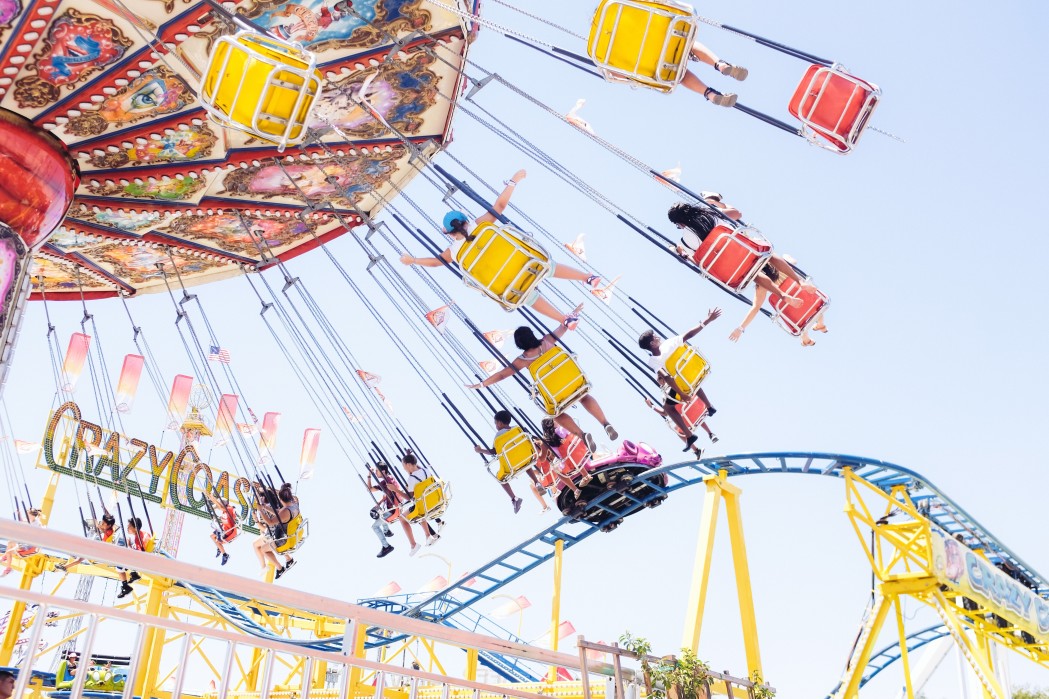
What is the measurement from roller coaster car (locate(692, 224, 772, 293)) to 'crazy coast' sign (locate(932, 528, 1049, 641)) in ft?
15.0

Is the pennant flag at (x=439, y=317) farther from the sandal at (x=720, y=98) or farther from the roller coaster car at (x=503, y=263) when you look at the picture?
the sandal at (x=720, y=98)

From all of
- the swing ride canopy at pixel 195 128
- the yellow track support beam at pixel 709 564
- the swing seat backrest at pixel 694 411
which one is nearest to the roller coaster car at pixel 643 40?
the swing ride canopy at pixel 195 128

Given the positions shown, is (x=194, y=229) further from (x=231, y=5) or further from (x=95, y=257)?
(x=231, y=5)

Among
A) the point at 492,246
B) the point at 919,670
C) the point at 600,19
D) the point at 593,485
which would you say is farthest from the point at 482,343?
the point at 919,670

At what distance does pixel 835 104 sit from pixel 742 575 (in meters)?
6.41

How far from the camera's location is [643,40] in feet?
19.2

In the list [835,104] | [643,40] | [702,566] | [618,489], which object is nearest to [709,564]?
[702,566]

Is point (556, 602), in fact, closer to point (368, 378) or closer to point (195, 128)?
point (368, 378)

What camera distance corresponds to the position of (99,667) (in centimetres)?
1217

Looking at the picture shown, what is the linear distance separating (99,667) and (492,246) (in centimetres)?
884

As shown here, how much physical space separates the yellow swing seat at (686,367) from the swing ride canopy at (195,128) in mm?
3047

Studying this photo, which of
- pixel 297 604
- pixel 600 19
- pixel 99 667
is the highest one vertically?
pixel 600 19

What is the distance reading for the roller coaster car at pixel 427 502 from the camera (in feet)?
33.7

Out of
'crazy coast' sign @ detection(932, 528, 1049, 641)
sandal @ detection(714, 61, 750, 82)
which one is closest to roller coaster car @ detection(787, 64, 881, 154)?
sandal @ detection(714, 61, 750, 82)
